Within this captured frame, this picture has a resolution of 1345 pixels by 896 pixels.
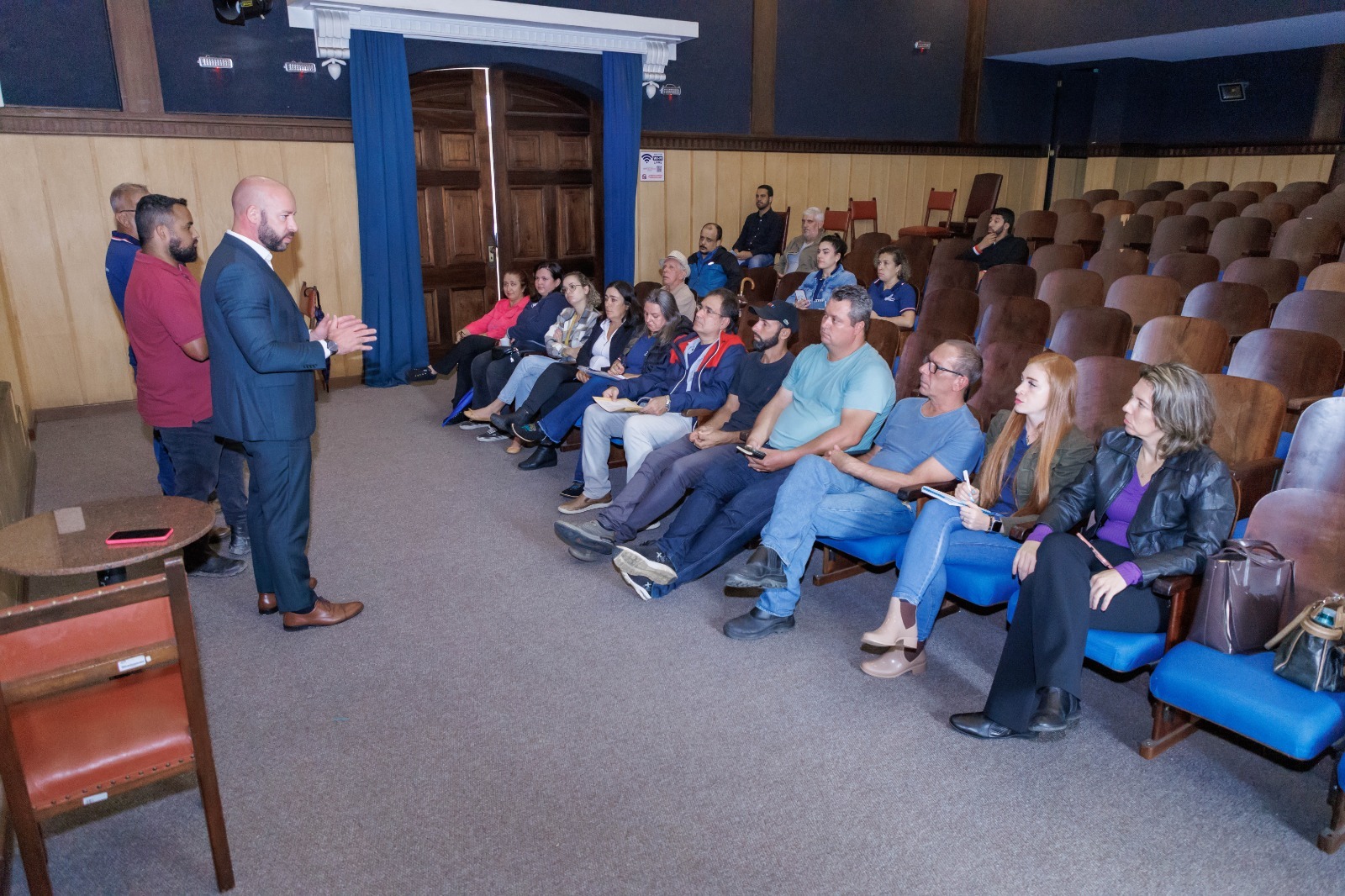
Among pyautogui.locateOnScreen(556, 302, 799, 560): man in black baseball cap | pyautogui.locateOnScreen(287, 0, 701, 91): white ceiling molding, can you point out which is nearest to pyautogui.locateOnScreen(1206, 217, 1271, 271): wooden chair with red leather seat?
pyautogui.locateOnScreen(556, 302, 799, 560): man in black baseball cap

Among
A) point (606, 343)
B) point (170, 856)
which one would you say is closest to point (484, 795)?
point (170, 856)

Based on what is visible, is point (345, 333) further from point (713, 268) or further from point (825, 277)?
point (713, 268)

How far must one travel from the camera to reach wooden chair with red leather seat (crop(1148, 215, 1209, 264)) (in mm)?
6961

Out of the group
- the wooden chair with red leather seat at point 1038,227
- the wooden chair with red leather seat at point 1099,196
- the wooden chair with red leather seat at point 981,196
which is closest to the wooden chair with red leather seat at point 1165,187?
the wooden chair with red leather seat at point 1099,196

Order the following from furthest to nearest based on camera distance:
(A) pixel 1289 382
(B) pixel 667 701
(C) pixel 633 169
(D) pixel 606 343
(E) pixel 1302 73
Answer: (E) pixel 1302 73 < (C) pixel 633 169 < (D) pixel 606 343 < (A) pixel 1289 382 < (B) pixel 667 701

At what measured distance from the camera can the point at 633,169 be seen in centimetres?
830

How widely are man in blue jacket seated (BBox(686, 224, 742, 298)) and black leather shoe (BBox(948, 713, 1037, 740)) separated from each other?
5.32 metres

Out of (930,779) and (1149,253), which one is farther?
(1149,253)

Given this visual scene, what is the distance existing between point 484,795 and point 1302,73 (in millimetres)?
12193

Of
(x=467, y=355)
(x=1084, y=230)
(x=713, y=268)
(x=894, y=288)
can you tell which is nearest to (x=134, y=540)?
(x=467, y=355)

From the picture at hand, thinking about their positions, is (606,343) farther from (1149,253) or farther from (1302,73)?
(1302,73)

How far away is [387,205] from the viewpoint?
7168 millimetres

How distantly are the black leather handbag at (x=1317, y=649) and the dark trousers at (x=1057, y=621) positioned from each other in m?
0.34

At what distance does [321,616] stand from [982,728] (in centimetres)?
238
